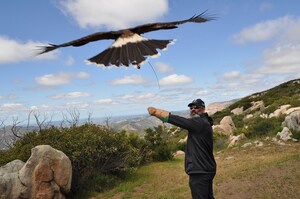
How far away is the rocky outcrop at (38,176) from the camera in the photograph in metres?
10.5

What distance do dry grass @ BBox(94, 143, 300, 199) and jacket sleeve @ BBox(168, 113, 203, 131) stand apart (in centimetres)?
488

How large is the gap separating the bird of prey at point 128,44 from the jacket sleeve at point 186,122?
1242 millimetres

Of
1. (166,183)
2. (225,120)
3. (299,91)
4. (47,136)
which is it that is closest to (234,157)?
(166,183)

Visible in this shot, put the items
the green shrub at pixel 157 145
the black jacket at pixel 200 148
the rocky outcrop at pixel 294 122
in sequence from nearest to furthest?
the black jacket at pixel 200 148 → the green shrub at pixel 157 145 → the rocky outcrop at pixel 294 122

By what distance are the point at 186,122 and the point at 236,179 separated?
23.3 feet

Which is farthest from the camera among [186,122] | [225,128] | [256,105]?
[256,105]

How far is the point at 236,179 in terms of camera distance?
1182cm

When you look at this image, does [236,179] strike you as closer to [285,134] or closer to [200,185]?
[200,185]

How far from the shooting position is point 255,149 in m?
18.2

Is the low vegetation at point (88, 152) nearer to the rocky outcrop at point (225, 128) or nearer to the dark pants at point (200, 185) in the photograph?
the dark pants at point (200, 185)

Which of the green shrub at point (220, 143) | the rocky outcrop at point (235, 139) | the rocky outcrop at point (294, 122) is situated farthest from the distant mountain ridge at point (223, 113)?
the rocky outcrop at point (294, 122)

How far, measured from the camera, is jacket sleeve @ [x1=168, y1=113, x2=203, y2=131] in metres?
5.13

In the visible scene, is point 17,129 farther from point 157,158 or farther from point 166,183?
point 157,158

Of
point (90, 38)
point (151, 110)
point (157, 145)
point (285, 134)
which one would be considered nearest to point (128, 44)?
point (90, 38)
